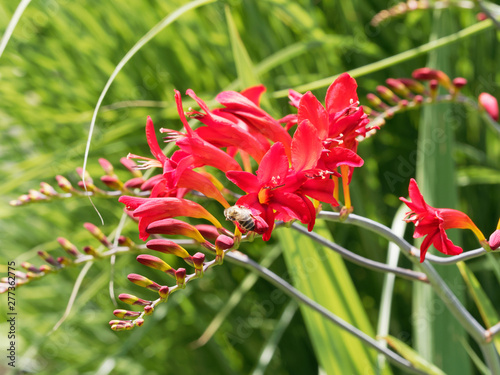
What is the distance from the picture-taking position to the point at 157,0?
1.37 meters

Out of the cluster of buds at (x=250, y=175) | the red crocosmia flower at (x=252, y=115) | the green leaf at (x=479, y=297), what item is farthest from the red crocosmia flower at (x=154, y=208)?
the green leaf at (x=479, y=297)

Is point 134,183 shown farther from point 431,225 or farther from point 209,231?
point 431,225

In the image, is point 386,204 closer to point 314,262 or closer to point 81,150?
point 314,262

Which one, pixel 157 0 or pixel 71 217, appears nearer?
pixel 157 0

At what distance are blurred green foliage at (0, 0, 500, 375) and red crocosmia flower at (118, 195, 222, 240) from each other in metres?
0.64

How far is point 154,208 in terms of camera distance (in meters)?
0.55

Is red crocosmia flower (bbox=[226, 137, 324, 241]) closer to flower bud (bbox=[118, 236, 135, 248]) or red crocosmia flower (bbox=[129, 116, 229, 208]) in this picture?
red crocosmia flower (bbox=[129, 116, 229, 208])

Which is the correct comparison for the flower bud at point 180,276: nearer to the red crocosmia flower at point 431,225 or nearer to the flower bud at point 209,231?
the flower bud at point 209,231

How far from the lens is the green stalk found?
969 millimetres

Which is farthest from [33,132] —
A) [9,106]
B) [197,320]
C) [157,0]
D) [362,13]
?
[362,13]

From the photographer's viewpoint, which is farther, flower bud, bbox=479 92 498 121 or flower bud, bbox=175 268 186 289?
flower bud, bbox=479 92 498 121

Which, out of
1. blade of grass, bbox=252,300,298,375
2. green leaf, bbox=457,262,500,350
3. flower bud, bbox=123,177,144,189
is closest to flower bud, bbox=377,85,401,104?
green leaf, bbox=457,262,500,350

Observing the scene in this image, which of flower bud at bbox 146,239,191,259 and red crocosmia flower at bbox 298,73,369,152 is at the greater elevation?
red crocosmia flower at bbox 298,73,369,152

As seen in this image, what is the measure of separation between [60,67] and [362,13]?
0.76 metres
